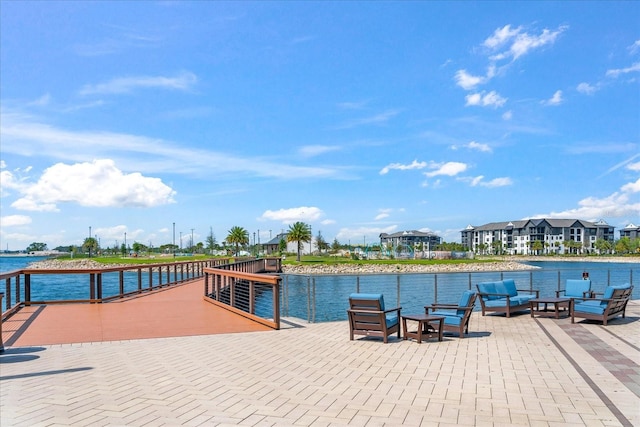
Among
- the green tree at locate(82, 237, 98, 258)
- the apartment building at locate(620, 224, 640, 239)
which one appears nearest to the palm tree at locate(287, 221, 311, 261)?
the green tree at locate(82, 237, 98, 258)

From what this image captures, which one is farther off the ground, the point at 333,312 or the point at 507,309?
the point at 507,309

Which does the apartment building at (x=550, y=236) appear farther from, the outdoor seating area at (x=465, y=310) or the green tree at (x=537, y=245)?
the outdoor seating area at (x=465, y=310)

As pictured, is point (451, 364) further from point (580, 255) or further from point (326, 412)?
point (580, 255)

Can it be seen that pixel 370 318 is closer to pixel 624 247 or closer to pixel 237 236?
pixel 237 236

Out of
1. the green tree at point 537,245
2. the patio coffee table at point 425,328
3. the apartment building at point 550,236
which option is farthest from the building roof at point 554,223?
the patio coffee table at point 425,328

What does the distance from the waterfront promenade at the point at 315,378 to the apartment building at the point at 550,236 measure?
139 m

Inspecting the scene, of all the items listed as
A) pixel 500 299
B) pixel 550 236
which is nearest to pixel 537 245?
pixel 550 236

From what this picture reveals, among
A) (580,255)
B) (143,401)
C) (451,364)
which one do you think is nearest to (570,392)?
(451,364)

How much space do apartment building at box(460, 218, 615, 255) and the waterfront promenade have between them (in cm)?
13853

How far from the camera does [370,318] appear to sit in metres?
8.77

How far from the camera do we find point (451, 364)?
275 inches

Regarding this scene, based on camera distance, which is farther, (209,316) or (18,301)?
(18,301)

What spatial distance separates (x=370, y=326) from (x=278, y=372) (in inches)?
104

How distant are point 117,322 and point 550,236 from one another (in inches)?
5924
